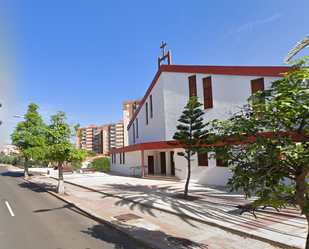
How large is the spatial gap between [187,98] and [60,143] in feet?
36.9

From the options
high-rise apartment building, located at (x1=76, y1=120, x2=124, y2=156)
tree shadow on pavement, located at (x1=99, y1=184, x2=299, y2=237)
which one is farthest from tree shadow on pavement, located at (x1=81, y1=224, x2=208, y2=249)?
high-rise apartment building, located at (x1=76, y1=120, x2=124, y2=156)

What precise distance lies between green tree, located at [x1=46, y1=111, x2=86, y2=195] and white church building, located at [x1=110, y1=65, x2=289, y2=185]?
7.58 meters

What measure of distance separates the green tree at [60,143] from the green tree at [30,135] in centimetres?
1045

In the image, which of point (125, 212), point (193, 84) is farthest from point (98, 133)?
point (125, 212)

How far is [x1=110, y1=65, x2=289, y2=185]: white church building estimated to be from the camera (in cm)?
1661

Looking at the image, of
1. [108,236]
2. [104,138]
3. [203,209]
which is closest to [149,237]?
[108,236]

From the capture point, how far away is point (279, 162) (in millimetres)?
3422

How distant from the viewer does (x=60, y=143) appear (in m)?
14.1

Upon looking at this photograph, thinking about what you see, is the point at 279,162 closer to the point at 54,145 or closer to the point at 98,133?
the point at 54,145

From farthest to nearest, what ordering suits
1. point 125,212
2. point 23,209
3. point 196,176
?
point 196,176 → point 23,209 → point 125,212

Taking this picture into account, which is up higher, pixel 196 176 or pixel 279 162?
pixel 279 162

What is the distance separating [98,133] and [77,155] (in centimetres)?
12752

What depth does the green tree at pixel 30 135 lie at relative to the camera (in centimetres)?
2420

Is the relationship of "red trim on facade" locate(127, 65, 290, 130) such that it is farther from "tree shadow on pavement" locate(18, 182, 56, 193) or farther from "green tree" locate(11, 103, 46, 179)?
"green tree" locate(11, 103, 46, 179)
